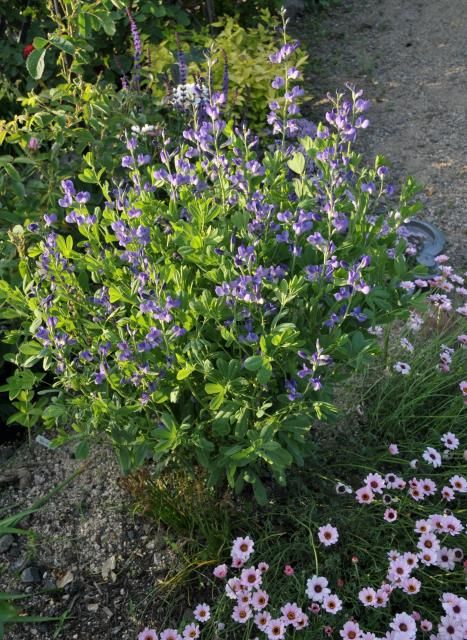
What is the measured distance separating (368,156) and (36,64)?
247 centimetres

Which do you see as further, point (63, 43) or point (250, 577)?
point (63, 43)

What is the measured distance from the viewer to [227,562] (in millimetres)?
2250

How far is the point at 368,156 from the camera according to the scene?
4539 mm

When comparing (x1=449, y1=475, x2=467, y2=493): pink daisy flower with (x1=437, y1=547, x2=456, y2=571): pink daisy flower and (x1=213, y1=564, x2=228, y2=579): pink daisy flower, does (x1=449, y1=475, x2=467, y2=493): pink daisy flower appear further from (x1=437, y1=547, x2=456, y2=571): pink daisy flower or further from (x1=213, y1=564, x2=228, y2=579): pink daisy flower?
(x1=213, y1=564, x2=228, y2=579): pink daisy flower

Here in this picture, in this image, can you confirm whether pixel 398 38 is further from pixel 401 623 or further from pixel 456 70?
pixel 401 623

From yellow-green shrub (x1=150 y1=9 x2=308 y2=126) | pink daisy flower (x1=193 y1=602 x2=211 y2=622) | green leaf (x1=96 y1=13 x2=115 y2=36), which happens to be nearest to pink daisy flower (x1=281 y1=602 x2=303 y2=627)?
pink daisy flower (x1=193 y1=602 x2=211 y2=622)

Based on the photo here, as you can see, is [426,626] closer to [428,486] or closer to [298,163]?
[428,486]

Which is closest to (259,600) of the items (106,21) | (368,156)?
(106,21)

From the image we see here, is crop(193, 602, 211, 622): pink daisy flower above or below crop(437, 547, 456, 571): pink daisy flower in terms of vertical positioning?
below

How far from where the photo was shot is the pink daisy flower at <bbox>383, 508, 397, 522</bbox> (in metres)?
2.13

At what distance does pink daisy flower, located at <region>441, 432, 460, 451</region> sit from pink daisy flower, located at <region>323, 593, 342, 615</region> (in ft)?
2.33

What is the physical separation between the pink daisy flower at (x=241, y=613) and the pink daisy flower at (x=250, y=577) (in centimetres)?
6

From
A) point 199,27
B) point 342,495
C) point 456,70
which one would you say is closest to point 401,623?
point 342,495

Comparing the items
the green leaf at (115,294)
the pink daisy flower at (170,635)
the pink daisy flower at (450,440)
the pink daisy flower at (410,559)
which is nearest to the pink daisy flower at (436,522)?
the pink daisy flower at (410,559)
